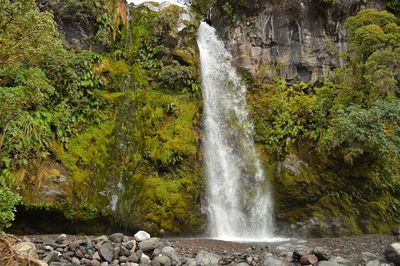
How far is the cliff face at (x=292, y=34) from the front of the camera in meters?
18.7

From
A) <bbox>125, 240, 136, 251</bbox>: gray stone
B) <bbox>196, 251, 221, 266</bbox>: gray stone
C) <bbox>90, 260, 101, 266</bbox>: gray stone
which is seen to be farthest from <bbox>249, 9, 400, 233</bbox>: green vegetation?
<bbox>90, 260, 101, 266</bbox>: gray stone

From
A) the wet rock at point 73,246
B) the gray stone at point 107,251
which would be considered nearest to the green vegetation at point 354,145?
the gray stone at point 107,251

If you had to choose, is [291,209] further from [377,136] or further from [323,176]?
[377,136]

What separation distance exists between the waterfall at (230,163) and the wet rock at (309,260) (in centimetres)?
379

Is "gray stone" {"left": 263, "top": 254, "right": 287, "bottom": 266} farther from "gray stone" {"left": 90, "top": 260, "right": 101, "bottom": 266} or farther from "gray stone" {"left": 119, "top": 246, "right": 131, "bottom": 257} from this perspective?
"gray stone" {"left": 90, "top": 260, "right": 101, "bottom": 266}

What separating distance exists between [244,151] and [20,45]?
887cm

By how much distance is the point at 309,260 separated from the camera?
864 cm

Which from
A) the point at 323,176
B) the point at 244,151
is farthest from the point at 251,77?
the point at 323,176

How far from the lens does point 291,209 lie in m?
13.3

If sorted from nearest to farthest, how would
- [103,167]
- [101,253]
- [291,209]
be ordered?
[101,253] → [103,167] → [291,209]

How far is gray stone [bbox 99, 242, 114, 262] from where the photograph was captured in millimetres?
8227

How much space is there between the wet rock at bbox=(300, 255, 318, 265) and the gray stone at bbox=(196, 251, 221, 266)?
1966 mm

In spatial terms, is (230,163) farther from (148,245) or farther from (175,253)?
(148,245)

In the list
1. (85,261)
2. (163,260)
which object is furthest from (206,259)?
(85,261)
